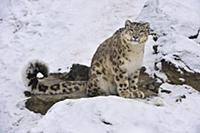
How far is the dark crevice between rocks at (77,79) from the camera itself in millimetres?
7032

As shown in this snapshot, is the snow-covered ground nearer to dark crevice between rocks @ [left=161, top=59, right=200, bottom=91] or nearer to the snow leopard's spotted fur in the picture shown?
dark crevice between rocks @ [left=161, top=59, right=200, bottom=91]

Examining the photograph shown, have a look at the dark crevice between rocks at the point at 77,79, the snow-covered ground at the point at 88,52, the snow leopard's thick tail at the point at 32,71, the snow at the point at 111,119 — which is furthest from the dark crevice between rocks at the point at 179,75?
the snow at the point at 111,119

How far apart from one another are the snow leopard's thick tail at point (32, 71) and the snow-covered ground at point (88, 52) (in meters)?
0.32

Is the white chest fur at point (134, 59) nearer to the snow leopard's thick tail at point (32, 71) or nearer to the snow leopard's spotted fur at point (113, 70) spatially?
the snow leopard's spotted fur at point (113, 70)


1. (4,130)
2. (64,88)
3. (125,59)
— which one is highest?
(125,59)

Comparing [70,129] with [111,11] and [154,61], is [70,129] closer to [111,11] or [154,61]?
[154,61]

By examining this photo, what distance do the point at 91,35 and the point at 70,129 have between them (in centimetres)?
510

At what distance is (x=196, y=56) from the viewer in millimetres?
8031

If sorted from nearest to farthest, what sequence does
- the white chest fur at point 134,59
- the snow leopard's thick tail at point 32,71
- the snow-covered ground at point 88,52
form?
the snow-covered ground at point 88,52 < the white chest fur at point 134,59 < the snow leopard's thick tail at point 32,71

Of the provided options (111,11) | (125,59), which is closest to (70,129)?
(125,59)

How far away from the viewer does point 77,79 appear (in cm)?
790

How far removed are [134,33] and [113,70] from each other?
21.6 inches

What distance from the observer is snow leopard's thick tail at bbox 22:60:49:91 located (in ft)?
22.9

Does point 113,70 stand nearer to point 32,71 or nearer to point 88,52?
point 32,71
